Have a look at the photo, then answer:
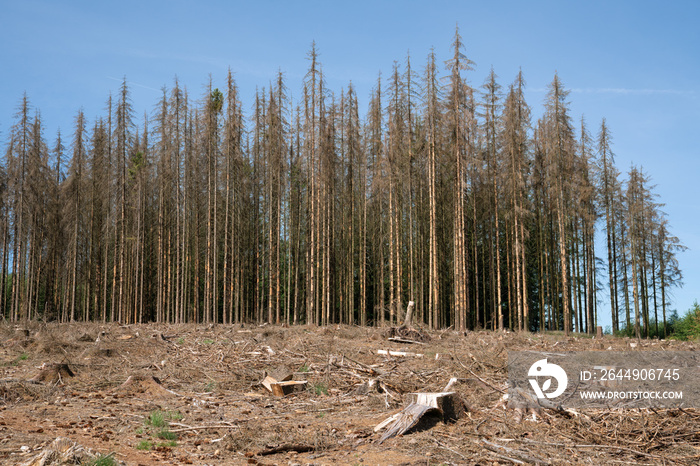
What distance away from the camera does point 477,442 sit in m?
5.21

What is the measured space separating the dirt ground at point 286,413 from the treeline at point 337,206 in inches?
365

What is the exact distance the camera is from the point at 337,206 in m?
25.6

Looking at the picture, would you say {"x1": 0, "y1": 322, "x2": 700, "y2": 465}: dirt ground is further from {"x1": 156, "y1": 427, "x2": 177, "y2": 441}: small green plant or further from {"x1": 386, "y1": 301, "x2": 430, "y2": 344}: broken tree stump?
{"x1": 386, "y1": 301, "x2": 430, "y2": 344}: broken tree stump

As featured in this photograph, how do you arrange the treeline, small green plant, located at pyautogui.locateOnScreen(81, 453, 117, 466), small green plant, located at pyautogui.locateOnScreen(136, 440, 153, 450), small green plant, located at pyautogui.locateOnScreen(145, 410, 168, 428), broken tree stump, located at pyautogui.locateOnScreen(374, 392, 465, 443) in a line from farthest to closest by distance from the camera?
the treeline < small green plant, located at pyautogui.locateOnScreen(145, 410, 168, 428) < broken tree stump, located at pyautogui.locateOnScreen(374, 392, 465, 443) < small green plant, located at pyautogui.locateOnScreen(136, 440, 153, 450) < small green plant, located at pyautogui.locateOnScreen(81, 453, 117, 466)

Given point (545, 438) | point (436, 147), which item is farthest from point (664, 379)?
point (436, 147)

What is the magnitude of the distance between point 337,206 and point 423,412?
20.2 metres

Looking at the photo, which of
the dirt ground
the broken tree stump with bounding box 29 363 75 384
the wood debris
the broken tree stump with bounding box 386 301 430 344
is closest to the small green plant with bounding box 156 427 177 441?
the dirt ground

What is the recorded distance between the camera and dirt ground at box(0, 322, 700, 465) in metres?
5.02

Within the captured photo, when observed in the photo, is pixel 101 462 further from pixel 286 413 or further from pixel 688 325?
pixel 688 325

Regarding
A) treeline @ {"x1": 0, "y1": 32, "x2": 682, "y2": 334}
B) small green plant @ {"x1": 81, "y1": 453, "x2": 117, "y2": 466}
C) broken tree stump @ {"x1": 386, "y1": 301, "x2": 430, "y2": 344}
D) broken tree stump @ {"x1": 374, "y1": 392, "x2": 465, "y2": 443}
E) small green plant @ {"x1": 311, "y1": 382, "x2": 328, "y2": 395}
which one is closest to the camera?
small green plant @ {"x1": 81, "y1": 453, "x2": 117, "y2": 466}

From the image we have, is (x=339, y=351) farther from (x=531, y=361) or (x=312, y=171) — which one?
(x=312, y=171)

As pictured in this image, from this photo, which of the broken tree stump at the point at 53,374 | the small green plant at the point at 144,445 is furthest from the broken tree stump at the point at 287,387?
the broken tree stump at the point at 53,374

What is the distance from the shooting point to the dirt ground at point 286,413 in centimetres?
502

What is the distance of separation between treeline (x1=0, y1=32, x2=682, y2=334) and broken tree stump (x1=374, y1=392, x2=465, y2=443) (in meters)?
13.3
